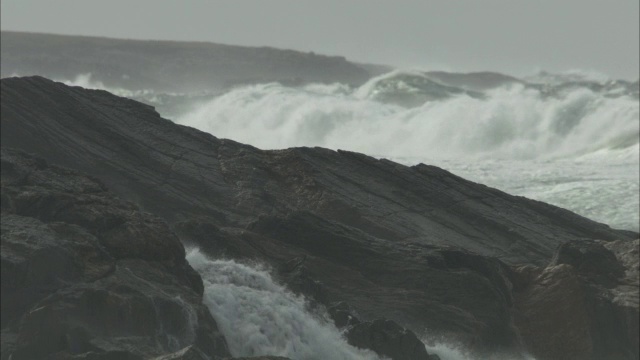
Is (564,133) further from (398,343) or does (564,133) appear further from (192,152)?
(398,343)

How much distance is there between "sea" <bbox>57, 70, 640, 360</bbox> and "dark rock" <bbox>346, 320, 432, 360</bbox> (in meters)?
0.15

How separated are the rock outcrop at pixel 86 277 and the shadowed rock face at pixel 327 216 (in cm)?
48

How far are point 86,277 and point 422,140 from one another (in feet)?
144

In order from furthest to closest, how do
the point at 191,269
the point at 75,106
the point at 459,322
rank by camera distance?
1. the point at 75,106
2. the point at 459,322
3. the point at 191,269

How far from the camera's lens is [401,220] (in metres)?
19.7

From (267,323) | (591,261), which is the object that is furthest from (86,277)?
(591,261)

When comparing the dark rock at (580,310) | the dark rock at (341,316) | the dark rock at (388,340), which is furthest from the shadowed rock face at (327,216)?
the dark rock at (388,340)

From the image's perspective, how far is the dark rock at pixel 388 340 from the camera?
50.2ft

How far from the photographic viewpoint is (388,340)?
15344 millimetres

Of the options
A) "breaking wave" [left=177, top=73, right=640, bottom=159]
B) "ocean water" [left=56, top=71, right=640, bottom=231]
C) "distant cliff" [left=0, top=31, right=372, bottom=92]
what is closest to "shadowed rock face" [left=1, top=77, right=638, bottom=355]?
"ocean water" [left=56, top=71, right=640, bottom=231]

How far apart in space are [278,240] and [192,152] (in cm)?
273

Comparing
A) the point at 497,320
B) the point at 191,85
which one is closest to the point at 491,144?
the point at 497,320

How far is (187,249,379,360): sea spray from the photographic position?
1499 cm

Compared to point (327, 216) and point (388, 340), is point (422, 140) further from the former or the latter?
point (388, 340)
